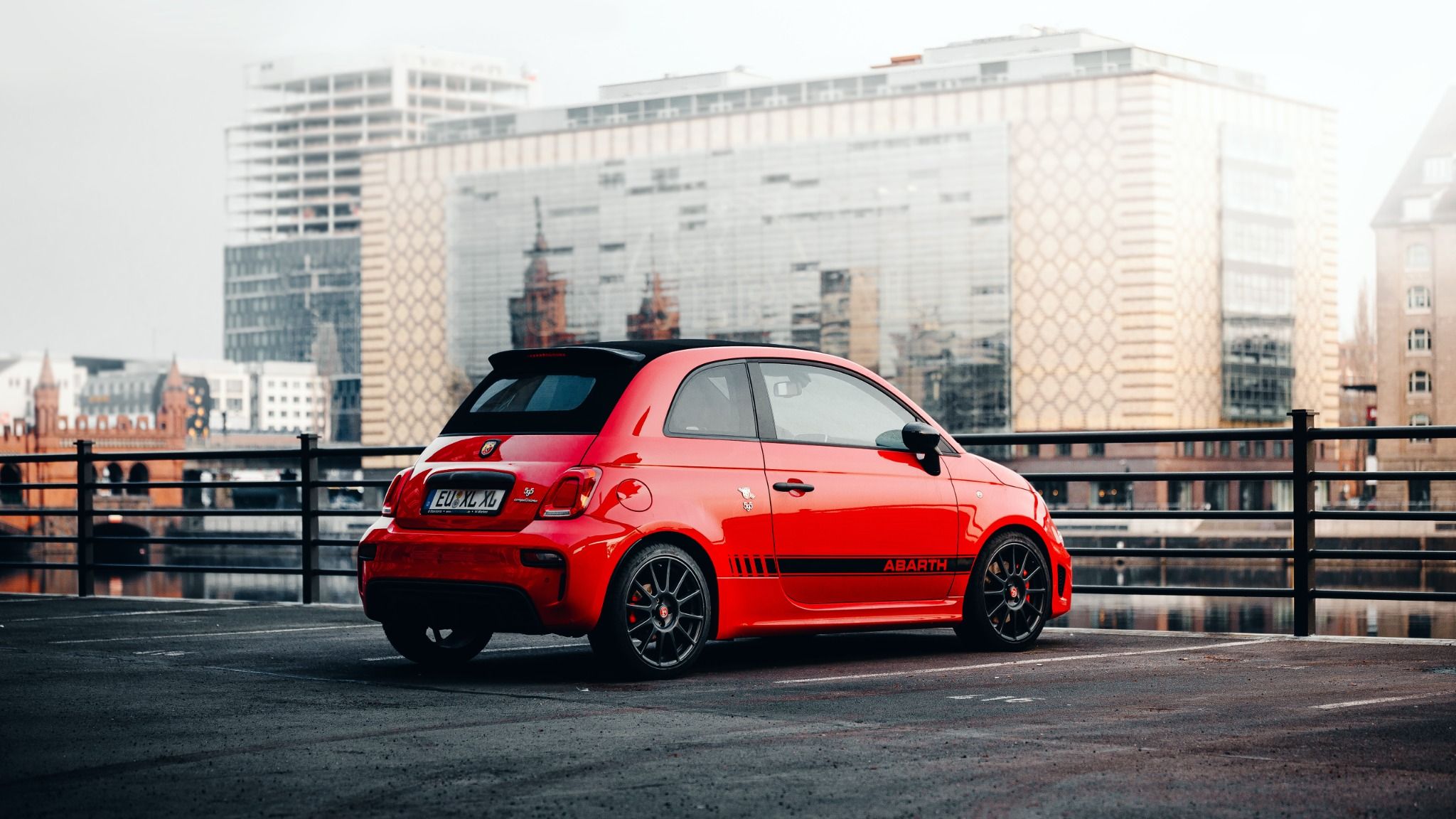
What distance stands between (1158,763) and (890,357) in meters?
88.2

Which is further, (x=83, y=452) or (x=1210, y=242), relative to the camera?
(x=1210, y=242)

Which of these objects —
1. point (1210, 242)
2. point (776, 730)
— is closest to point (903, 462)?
point (776, 730)

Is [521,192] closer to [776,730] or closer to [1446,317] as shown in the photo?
[1446,317]

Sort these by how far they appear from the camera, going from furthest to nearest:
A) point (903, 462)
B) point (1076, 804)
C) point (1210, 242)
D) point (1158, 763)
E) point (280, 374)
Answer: point (280, 374) < point (1210, 242) < point (903, 462) < point (1158, 763) < point (1076, 804)

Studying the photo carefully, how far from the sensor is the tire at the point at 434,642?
8656 mm

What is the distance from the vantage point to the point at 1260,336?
90.7 m

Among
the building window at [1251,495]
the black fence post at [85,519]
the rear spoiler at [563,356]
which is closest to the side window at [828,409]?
the rear spoiler at [563,356]

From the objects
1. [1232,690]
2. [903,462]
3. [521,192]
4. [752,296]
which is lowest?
[1232,690]

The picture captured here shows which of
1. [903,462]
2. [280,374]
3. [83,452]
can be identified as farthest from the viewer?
[280,374]

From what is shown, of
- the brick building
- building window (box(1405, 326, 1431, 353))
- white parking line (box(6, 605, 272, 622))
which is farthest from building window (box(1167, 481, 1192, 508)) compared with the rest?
white parking line (box(6, 605, 272, 622))

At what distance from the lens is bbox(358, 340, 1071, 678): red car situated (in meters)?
7.78

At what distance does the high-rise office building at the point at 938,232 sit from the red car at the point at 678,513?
254 ft

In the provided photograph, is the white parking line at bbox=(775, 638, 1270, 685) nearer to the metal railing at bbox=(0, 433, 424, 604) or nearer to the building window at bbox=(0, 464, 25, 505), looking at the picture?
the metal railing at bbox=(0, 433, 424, 604)

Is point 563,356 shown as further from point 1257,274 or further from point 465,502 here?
point 1257,274
